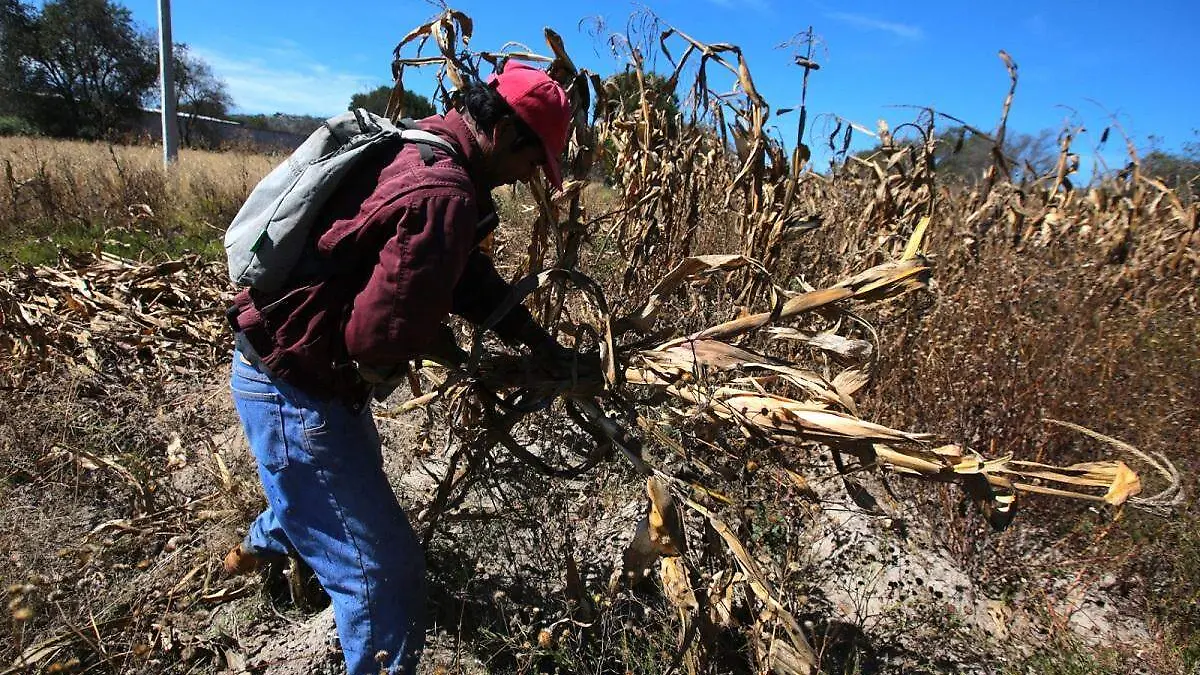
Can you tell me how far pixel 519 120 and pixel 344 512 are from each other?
3.65 ft

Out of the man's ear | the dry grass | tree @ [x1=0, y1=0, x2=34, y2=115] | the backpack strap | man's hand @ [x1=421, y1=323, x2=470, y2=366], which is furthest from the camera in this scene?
tree @ [x1=0, y1=0, x2=34, y2=115]

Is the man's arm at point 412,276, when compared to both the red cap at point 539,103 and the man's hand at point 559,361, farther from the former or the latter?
the man's hand at point 559,361

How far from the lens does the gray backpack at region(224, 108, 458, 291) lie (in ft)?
4.81

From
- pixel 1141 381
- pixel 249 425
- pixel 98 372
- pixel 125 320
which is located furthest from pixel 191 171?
pixel 1141 381

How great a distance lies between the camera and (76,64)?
1179 inches

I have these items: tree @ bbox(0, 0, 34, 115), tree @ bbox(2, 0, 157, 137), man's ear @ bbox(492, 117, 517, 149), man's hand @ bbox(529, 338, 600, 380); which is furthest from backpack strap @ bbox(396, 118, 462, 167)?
tree @ bbox(0, 0, 34, 115)

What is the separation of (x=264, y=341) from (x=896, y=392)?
2.66m

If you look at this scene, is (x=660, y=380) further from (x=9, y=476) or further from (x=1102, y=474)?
(x=9, y=476)

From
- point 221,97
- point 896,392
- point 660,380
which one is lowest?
point 896,392

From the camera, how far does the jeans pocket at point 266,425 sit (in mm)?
1687

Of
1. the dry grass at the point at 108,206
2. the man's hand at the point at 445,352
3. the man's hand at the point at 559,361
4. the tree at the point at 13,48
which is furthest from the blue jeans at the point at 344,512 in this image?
the tree at the point at 13,48

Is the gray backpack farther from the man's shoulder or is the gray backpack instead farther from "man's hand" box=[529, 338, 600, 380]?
"man's hand" box=[529, 338, 600, 380]

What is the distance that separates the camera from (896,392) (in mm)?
3076

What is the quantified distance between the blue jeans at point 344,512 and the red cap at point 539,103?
874 millimetres
